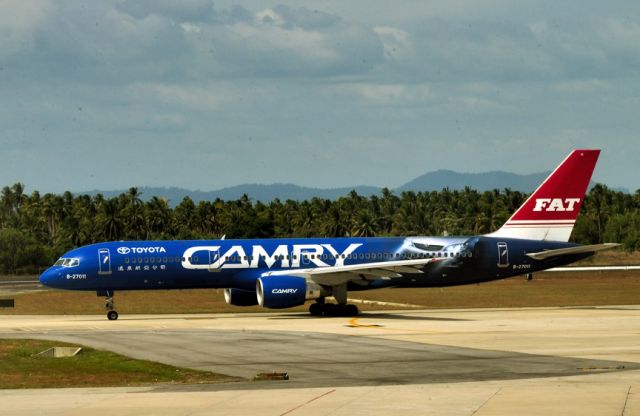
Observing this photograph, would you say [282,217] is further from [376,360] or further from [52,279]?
[376,360]

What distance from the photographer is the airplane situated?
49.3 meters

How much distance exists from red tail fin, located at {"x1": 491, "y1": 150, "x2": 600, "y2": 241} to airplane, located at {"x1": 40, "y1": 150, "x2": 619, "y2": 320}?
48mm

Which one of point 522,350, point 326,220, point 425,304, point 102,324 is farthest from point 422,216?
point 522,350

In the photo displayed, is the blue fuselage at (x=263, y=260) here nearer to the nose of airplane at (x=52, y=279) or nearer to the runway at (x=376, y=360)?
the nose of airplane at (x=52, y=279)

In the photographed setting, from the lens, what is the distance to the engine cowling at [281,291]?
47719 mm

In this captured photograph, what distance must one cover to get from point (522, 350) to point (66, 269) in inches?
976

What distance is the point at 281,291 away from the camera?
47.8 metres

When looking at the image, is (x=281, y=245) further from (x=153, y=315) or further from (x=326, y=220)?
(x=326, y=220)

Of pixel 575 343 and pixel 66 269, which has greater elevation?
pixel 66 269

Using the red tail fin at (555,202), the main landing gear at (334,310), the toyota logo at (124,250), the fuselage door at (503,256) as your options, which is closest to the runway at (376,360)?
the main landing gear at (334,310)

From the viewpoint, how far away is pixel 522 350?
32.0 m

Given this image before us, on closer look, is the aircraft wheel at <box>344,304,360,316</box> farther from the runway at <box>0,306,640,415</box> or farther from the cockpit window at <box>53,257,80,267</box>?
the cockpit window at <box>53,257,80,267</box>

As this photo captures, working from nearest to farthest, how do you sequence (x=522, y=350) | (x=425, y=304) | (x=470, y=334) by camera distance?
(x=522, y=350), (x=470, y=334), (x=425, y=304)

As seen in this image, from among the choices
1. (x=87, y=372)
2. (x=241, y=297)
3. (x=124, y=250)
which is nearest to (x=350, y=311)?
(x=241, y=297)
